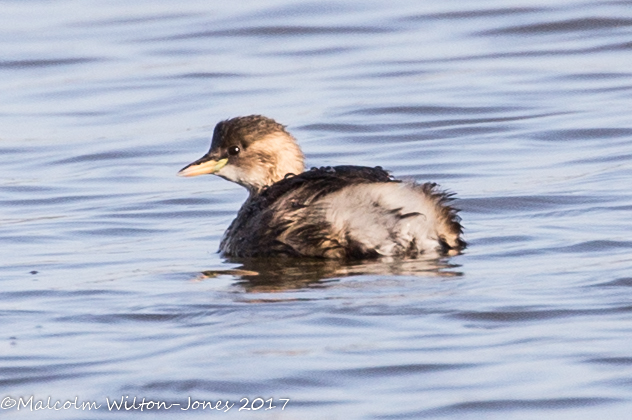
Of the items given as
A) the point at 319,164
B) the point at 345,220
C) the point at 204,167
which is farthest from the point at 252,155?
the point at 319,164

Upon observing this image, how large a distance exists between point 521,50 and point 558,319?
8.78m

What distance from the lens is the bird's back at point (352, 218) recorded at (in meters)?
7.06

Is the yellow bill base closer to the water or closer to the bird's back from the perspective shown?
the water

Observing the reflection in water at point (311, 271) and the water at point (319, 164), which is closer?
the water at point (319, 164)

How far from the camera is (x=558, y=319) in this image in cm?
588

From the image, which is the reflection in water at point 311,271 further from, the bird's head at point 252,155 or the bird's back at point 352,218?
the bird's head at point 252,155

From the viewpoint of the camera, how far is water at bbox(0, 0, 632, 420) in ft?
17.4

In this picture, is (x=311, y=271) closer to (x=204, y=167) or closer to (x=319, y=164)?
(x=204, y=167)

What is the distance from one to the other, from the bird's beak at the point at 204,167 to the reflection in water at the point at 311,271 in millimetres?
965

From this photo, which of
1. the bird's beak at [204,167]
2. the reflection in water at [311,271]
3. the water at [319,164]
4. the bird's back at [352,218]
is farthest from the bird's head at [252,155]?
the reflection in water at [311,271]

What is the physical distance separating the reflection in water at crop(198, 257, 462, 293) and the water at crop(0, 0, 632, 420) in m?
0.02

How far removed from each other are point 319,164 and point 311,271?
3530 mm

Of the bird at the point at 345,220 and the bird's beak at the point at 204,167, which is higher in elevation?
the bird's beak at the point at 204,167

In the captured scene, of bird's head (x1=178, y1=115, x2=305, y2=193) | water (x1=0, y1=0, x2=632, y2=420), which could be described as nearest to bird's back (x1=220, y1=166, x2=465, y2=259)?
water (x1=0, y1=0, x2=632, y2=420)
